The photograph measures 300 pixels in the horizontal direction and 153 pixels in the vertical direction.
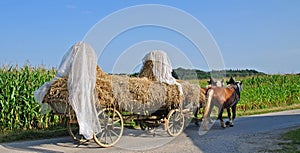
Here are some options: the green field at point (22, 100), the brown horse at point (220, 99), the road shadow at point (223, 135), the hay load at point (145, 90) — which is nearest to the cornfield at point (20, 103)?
the green field at point (22, 100)

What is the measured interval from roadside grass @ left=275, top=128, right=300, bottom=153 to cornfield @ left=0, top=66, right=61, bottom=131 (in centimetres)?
819

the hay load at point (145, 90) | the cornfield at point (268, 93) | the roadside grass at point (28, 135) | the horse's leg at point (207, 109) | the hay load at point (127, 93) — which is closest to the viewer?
the hay load at point (127, 93)

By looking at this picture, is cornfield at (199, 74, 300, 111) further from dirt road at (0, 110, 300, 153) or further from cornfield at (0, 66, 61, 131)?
cornfield at (0, 66, 61, 131)

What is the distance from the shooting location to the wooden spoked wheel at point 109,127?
9873 mm

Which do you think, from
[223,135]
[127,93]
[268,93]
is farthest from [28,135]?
[268,93]

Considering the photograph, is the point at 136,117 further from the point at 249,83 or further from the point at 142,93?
the point at 249,83

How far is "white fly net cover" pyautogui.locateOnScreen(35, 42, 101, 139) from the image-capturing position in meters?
8.91

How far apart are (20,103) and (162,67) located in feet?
18.1

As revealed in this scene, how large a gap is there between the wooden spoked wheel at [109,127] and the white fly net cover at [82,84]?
717 millimetres

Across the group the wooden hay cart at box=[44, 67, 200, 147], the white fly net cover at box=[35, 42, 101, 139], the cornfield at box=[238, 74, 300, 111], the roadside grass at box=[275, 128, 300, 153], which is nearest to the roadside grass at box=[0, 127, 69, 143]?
the wooden hay cart at box=[44, 67, 200, 147]

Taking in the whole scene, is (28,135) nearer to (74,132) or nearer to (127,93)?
(74,132)

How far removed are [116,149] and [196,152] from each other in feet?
6.81

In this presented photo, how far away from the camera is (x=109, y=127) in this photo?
33.2 ft

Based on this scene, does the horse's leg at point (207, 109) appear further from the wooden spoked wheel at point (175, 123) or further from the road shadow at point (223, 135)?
the wooden spoked wheel at point (175, 123)
